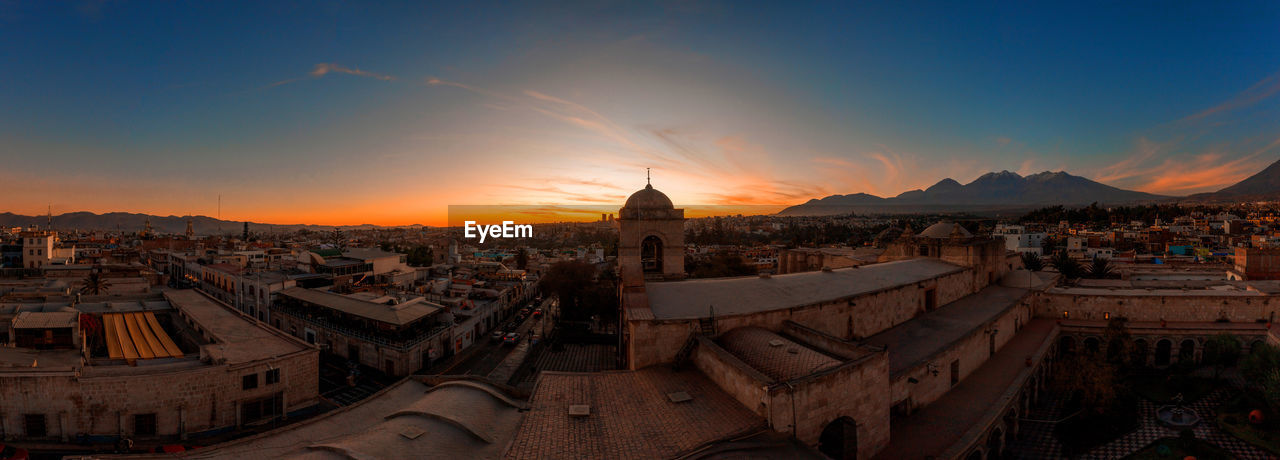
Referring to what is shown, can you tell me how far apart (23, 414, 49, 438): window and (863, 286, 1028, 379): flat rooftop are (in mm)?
23859

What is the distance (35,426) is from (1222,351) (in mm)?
43845

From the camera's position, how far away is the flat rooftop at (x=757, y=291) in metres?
13.1

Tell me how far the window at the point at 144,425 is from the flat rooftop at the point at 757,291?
15.4m

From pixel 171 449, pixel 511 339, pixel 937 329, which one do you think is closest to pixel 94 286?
pixel 171 449

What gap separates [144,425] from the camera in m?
13.9

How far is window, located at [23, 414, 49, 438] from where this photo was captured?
13.4m

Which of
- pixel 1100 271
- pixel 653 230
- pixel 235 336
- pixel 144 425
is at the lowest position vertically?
pixel 144 425

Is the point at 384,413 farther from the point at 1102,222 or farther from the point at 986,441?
the point at 1102,222

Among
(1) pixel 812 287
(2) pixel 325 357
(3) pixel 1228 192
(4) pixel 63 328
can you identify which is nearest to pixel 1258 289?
(1) pixel 812 287

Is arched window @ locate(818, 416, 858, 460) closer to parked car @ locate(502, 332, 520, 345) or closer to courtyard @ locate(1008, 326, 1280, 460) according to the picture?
courtyard @ locate(1008, 326, 1280, 460)

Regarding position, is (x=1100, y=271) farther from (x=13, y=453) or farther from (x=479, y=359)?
(x=13, y=453)

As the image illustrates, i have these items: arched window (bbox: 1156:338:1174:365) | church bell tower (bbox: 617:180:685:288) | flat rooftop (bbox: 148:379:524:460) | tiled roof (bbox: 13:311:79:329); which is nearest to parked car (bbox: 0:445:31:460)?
tiled roof (bbox: 13:311:79:329)

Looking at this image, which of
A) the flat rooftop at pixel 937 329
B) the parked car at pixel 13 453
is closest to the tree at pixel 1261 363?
the flat rooftop at pixel 937 329

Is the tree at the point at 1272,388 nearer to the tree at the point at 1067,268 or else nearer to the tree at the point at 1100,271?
the tree at the point at 1067,268
